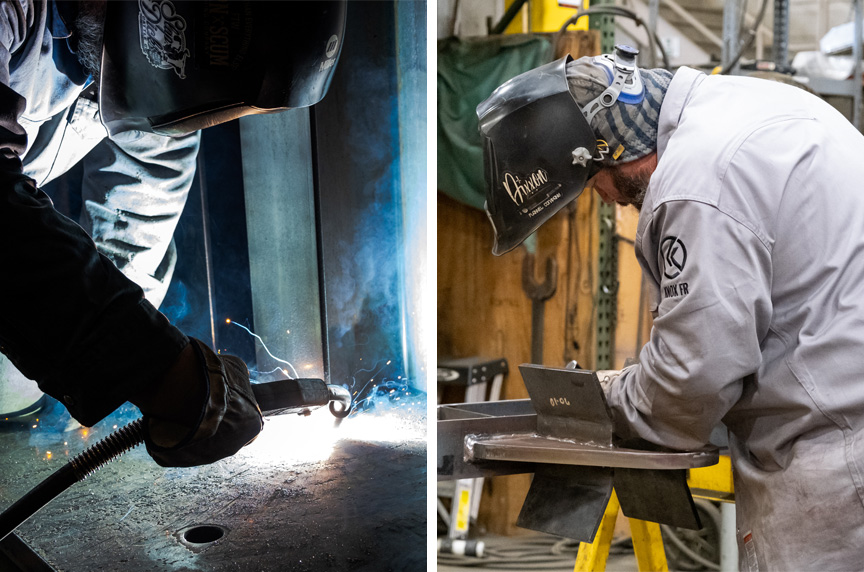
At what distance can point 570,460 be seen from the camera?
1693mm

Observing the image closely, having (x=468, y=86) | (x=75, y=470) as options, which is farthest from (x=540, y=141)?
(x=468, y=86)

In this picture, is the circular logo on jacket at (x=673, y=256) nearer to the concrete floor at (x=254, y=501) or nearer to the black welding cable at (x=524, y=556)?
the concrete floor at (x=254, y=501)

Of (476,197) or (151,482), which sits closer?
(151,482)

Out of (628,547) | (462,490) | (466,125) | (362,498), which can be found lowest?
(628,547)

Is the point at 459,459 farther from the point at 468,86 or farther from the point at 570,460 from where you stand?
the point at 468,86

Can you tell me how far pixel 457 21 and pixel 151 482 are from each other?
8.66 feet

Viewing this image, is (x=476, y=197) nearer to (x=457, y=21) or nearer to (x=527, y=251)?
(x=527, y=251)

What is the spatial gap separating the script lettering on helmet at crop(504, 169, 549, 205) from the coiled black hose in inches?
40.3

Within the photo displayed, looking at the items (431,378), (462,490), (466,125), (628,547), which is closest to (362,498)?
(431,378)

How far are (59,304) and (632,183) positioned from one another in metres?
1.33

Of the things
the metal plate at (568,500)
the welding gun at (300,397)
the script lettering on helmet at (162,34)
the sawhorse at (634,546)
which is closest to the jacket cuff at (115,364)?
the welding gun at (300,397)

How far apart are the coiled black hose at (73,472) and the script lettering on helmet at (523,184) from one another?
102 cm

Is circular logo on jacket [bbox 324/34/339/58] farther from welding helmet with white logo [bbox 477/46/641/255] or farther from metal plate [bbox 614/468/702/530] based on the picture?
metal plate [bbox 614/468/702/530]

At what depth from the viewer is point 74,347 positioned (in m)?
1.45
